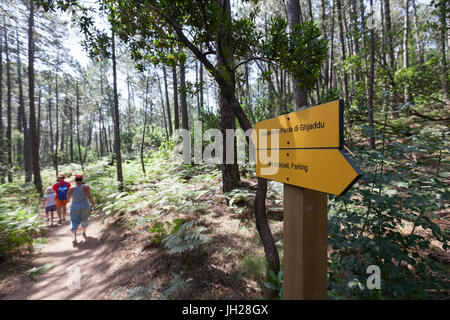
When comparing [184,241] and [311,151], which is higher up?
[311,151]

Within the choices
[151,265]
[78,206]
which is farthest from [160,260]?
[78,206]

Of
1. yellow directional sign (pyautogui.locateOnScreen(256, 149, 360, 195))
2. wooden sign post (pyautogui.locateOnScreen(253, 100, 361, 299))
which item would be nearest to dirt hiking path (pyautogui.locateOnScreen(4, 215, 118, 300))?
wooden sign post (pyautogui.locateOnScreen(253, 100, 361, 299))

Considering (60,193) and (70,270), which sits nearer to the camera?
(70,270)

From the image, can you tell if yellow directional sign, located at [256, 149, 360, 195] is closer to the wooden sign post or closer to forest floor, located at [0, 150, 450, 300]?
the wooden sign post

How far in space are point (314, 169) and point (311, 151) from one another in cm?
13

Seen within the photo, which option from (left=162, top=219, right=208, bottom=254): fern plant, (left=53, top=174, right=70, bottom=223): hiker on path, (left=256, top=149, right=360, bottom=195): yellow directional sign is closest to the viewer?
(left=256, top=149, right=360, bottom=195): yellow directional sign

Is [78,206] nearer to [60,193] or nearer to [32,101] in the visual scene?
[60,193]

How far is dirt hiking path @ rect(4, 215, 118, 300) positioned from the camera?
3.27 metres

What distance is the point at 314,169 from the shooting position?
1.30 m

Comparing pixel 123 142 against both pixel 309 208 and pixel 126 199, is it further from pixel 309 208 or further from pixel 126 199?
pixel 309 208

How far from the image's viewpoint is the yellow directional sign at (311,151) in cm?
113

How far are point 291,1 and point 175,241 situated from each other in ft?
24.8

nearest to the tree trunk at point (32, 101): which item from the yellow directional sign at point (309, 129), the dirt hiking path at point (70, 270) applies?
the dirt hiking path at point (70, 270)

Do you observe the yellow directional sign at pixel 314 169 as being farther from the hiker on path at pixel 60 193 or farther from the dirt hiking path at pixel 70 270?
the hiker on path at pixel 60 193
